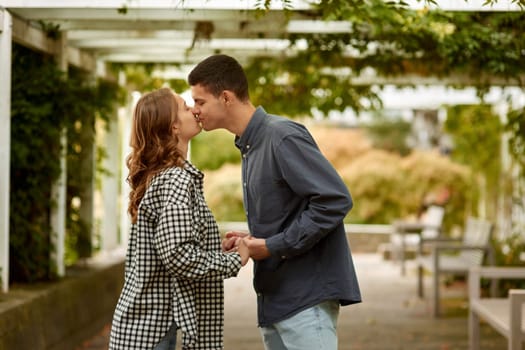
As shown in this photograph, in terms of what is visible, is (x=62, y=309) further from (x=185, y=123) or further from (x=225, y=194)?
(x=225, y=194)

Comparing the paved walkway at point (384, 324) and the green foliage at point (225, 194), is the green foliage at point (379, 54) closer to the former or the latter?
the paved walkway at point (384, 324)

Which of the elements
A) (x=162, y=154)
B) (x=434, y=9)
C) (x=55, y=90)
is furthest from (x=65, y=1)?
(x=162, y=154)

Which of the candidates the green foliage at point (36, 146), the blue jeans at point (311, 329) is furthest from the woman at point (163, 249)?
the green foliage at point (36, 146)

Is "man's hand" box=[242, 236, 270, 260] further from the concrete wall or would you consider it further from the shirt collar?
the concrete wall

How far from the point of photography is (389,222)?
1877cm

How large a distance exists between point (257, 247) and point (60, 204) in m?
4.27

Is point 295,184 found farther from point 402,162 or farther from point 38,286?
point 402,162

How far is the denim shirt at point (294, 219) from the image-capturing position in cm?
289

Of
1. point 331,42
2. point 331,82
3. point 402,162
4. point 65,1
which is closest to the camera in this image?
point 65,1

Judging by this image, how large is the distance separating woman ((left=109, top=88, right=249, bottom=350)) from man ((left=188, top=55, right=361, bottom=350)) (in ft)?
0.37

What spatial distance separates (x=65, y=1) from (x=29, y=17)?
0.41 m

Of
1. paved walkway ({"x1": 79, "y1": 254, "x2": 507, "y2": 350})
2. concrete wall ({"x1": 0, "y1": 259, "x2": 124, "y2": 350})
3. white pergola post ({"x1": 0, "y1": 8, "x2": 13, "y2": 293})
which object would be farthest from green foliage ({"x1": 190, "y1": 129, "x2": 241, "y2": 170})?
white pergola post ({"x1": 0, "y1": 8, "x2": 13, "y2": 293})

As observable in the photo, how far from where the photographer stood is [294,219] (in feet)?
9.89

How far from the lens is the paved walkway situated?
Answer: 286 inches
